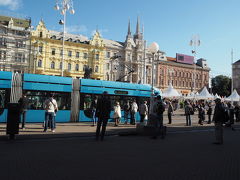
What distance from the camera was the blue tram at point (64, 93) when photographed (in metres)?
15.0

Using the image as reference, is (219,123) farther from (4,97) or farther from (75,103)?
(4,97)

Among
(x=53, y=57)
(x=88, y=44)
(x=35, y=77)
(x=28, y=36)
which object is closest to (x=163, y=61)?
(x=88, y=44)

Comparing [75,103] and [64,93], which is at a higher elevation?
[64,93]

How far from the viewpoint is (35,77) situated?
1595cm

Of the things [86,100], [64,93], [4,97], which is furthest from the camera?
[86,100]

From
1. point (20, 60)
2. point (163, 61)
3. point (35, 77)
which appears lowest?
point (35, 77)

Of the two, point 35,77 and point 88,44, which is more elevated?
point 88,44

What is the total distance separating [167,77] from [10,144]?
8389 centimetres

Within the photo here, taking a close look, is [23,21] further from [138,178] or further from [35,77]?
[138,178]

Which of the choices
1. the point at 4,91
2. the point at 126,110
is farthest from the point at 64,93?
the point at 126,110

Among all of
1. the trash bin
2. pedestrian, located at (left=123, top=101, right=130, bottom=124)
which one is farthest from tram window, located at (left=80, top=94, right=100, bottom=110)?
the trash bin

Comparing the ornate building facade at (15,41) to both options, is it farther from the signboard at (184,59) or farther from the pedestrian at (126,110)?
the signboard at (184,59)

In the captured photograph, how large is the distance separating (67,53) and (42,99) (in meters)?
53.6

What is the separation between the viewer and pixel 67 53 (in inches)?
2667
